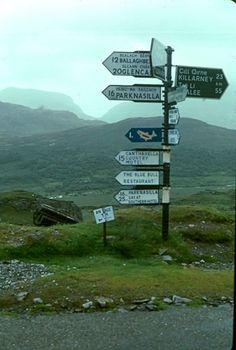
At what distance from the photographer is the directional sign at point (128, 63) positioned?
1527cm

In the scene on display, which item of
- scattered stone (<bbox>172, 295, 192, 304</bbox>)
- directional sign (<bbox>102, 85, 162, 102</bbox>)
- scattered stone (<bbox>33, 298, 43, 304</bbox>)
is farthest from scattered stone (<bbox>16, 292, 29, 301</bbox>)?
directional sign (<bbox>102, 85, 162, 102</bbox>)

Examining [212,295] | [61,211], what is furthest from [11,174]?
[212,295]

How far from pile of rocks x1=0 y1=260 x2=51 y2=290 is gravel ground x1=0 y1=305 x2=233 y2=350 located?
7.22ft

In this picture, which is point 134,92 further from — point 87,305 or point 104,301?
point 87,305

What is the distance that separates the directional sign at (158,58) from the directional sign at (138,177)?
8.83ft

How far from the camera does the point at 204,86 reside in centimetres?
1502

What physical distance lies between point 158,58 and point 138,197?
386 centimetres

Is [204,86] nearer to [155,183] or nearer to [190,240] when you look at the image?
[155,183]

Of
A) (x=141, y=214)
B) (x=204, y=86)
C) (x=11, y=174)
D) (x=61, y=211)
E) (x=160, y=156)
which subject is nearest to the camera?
(x=204, y=86)

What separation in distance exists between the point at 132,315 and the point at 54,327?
1.43m

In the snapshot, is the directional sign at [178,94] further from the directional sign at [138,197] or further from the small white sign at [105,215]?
the small white sign at [105,215]

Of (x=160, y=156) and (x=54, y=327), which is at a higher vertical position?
(x=160, y=156)

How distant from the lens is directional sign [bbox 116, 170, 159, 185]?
15891 millimetres

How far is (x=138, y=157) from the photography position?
16031 millimetres
